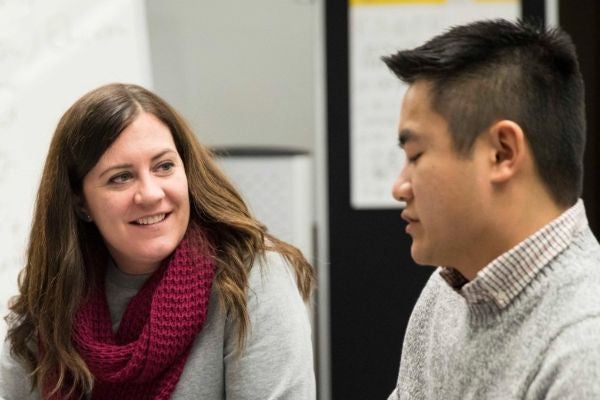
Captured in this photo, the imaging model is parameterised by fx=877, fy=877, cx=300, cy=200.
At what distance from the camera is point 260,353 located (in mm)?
1561

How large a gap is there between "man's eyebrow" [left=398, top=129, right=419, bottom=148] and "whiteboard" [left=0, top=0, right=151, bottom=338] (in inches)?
51.8

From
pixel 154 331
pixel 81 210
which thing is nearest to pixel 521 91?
pixel 154 331

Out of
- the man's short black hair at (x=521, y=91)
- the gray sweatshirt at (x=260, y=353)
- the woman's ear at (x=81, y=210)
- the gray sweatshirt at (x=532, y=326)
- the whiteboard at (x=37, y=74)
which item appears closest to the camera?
the gray sweatshirt at (x=532, y=326)

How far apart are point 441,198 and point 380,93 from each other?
1.73 m

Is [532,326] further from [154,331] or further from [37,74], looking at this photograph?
[37,74]

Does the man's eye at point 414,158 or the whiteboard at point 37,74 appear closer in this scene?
the man's eye at point 414,158

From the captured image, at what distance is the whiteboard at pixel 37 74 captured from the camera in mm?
2164

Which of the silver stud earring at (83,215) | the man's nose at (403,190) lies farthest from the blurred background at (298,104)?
the man's nose at (403,190)

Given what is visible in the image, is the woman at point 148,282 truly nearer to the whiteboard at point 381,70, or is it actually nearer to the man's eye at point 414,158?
the man's eye at point 414,158

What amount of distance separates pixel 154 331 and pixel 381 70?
1.48 m

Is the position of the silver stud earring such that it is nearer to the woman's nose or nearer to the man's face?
the woman's nose

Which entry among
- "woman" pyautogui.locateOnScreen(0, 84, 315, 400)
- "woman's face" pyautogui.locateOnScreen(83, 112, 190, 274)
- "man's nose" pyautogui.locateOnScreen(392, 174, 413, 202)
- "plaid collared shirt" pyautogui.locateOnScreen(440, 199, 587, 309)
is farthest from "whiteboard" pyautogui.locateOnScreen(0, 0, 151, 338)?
"plaid collared shirt" pyautogui.locateOnScreen(440, 199, 587, 309)

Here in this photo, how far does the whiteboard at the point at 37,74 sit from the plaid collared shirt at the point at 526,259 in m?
1.43

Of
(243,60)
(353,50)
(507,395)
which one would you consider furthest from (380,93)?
(507,395)
